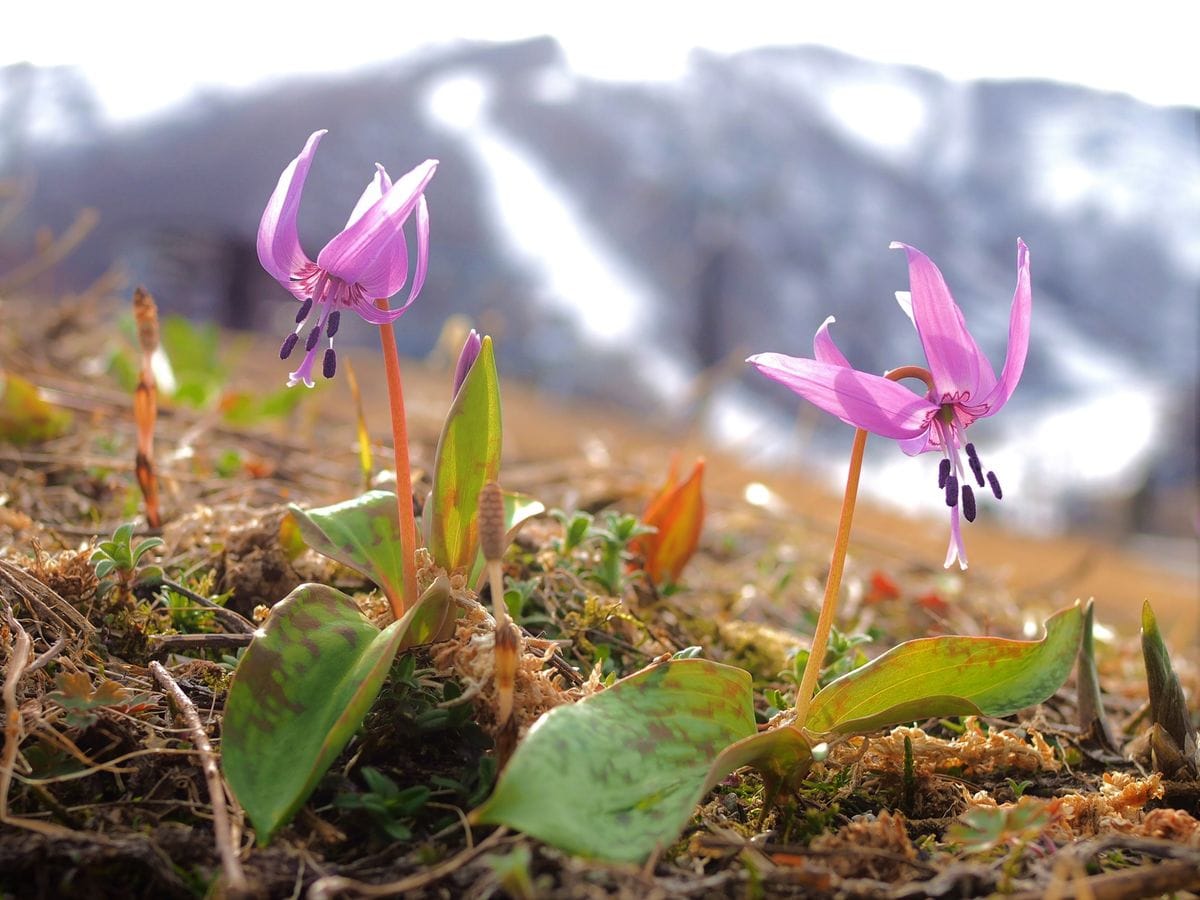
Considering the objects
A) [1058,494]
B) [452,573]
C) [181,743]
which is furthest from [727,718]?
[1058,494]

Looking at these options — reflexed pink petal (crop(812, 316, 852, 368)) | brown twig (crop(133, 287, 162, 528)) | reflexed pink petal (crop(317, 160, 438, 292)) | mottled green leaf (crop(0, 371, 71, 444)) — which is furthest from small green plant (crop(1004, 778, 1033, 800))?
mottled green leaf (crop(0, 371, 71, 444))

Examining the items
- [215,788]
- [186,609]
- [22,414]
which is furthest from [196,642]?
[22,414]

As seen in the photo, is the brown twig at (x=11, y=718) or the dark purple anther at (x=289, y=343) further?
the dark purple anther at (x=289, y=343)

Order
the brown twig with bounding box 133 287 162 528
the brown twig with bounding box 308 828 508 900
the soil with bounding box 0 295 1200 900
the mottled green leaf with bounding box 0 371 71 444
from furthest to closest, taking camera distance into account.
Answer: the mottled green leaf with bounding box 0 371 71 444, the brown twig with bounding box 133 287 162 528, the soil with bounding box 0 295 1200 900, the brown twig with bounding box 308 828 508 900

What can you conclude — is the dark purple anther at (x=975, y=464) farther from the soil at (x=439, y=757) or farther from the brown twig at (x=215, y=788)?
the brown twig at (x=215, y=788)

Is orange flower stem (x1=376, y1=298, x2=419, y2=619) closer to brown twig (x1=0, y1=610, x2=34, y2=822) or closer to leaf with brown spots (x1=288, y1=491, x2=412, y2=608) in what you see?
leaf with brown spots (x1=288, y1=491, x2=412, y2=608)

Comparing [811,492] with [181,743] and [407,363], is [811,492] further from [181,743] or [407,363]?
[181,743]

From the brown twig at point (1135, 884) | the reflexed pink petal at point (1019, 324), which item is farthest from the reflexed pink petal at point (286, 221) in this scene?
the brown twig at point (1135, 884)
